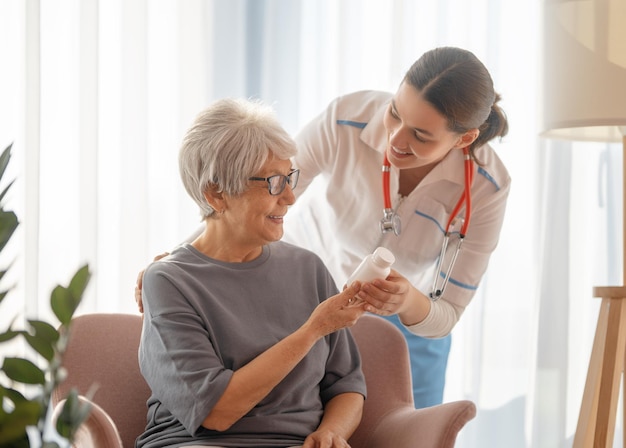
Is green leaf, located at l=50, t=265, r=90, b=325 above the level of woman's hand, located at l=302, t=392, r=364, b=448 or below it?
above

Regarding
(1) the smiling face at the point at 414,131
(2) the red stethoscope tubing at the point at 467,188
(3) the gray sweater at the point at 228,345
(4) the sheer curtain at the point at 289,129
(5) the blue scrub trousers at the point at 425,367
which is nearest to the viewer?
(3) the gray sweater at the point at 228,345

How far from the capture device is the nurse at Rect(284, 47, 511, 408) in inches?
71.9

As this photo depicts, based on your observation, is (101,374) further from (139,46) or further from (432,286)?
(139,46)

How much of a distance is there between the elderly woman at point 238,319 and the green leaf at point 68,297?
1.17m

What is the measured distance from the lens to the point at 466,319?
2.98m

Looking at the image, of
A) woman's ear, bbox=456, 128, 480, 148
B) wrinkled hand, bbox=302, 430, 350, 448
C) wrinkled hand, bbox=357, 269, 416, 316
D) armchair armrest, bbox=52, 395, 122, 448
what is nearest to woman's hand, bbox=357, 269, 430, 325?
wrinkled hand, bbox=357, 269, 416, 316

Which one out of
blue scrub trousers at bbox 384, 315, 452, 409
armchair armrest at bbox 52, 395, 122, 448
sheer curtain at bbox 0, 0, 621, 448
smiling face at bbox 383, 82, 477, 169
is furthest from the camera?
sheer curtain at bbox 0, 0, 621, 448

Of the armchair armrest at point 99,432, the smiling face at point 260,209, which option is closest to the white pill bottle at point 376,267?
the smiling face at point 260,209

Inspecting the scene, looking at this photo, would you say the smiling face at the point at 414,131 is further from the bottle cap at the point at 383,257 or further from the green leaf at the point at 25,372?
the green leaf at the point at 25,372

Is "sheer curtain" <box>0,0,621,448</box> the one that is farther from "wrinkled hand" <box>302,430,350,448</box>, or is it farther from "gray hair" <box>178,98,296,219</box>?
"wrinkled hand" <box>302,430,350,448</box>

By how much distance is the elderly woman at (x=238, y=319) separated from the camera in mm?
1539

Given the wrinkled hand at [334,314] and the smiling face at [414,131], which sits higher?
the smiling face at [414,131]

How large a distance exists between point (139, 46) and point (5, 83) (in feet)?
1.43

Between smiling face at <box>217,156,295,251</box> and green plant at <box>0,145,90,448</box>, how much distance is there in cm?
121
